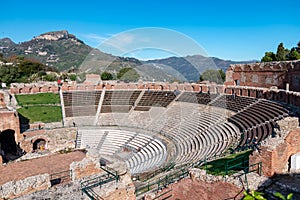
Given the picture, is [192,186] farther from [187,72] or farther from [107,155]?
[187,72]

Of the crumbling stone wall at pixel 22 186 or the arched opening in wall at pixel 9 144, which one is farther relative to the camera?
the arched opening in wall at pixel 9 144

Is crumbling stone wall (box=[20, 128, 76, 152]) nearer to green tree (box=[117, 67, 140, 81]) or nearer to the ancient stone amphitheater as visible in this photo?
the ancient stone amphitheater

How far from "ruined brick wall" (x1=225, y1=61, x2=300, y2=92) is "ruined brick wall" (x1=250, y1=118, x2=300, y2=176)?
56.5ft

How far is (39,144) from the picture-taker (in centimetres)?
2250

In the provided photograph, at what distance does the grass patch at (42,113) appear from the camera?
2497 centimetres

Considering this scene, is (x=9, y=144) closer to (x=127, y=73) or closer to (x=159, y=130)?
(x=159, y=130)

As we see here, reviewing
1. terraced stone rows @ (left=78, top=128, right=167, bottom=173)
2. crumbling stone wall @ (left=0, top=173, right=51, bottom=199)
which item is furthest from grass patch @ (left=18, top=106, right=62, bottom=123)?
crumbling stone wall @ (left=0, top=173, right=51, bottom=199)

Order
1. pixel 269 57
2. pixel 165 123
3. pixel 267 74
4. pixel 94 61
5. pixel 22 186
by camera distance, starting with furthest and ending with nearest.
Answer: pixel 94 61
pixel 269 57
pixel 267 74
pixel 165 123
pixel 22 186

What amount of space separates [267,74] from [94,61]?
90.2ft

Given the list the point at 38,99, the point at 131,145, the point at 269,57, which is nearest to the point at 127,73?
the point at 38,99

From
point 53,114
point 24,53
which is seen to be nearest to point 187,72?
point 53,114

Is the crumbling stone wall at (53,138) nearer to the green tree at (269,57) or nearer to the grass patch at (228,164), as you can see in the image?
the grass patch at (228,164)

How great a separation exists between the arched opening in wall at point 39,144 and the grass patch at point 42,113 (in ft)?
9.20

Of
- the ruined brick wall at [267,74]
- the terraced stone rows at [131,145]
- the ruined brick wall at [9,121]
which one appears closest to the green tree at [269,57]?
the ruined brick wall at [267,74]
